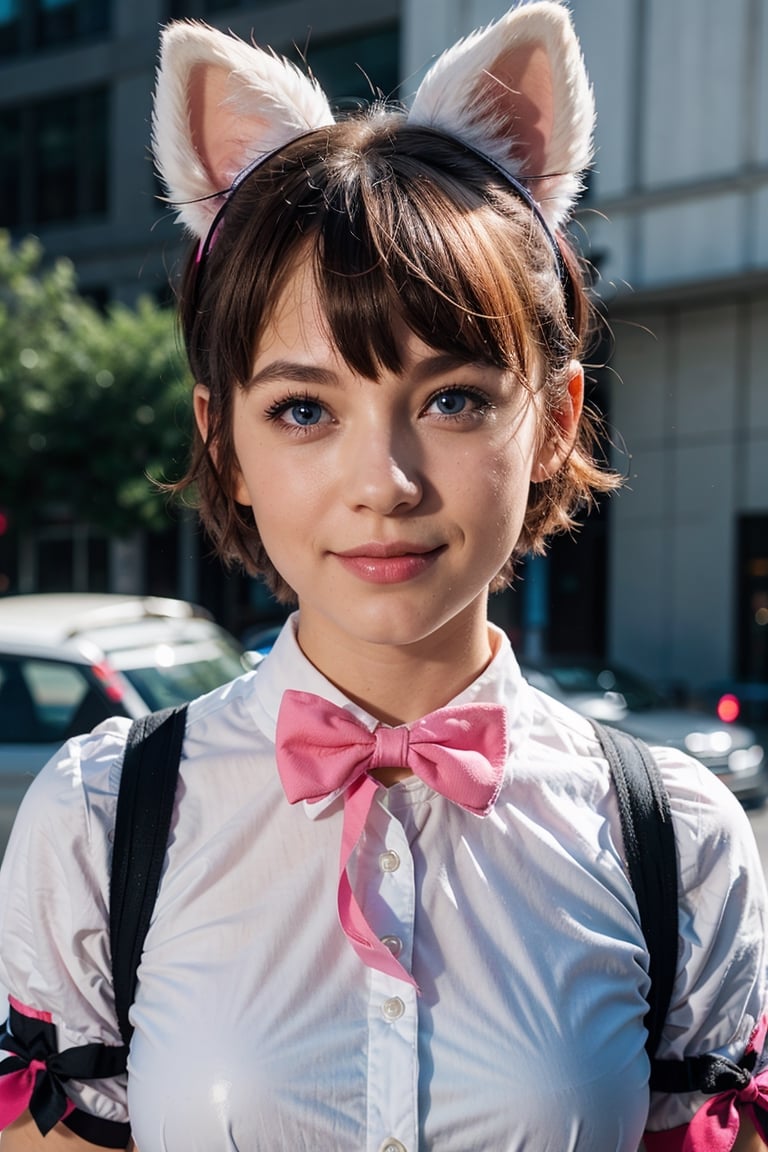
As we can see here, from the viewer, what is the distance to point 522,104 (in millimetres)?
1574

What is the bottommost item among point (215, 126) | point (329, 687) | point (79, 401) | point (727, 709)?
point (727, 709)

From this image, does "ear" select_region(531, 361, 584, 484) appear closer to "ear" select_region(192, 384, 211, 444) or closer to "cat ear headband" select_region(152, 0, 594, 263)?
"cat ear headband" select_region(152, 0, 594, 263)

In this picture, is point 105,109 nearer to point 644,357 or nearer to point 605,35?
point 605,35

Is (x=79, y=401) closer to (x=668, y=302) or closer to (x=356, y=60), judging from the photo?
(x=356, y=60)

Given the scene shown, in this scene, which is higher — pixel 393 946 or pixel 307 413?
pixel 307 413

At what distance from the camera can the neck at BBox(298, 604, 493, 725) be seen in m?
1.54

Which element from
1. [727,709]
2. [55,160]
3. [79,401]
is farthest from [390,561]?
[55,160]

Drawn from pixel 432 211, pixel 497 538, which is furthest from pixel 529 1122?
pixel 432 211

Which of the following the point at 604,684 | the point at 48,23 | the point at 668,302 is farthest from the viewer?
the point at 48,23

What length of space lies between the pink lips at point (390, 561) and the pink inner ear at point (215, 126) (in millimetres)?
578

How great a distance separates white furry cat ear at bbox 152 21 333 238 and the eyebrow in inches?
11.8

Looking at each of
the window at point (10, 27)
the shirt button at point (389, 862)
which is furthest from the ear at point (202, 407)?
the window at point (10, 27)

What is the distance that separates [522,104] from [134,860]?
1.10m

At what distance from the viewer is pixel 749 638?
14242 millimetres
